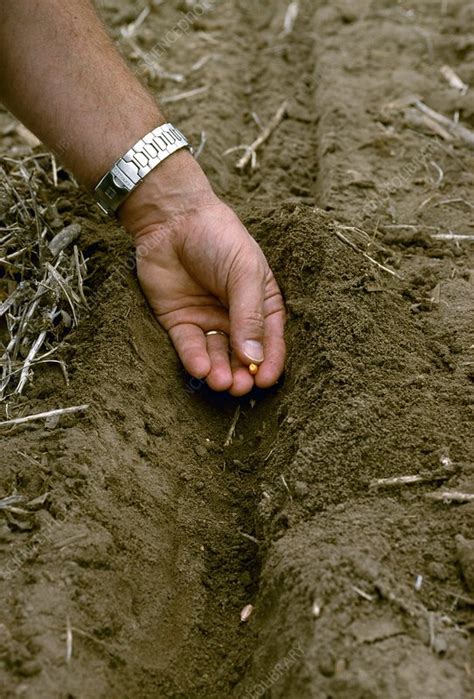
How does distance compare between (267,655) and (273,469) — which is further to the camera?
(273,469)

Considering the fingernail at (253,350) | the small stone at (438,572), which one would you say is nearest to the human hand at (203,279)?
the fingernail at (253,350)

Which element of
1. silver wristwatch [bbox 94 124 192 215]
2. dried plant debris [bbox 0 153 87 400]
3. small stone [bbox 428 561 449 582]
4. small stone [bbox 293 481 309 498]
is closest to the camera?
small stone [bbox 428 561 449 582]

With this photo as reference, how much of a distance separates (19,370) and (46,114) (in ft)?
2.92

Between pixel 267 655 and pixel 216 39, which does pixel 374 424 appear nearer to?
pixel 267 655

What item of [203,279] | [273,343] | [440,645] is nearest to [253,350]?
[273,343]

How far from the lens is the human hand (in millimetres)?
2873

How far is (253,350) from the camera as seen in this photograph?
284 centimetres

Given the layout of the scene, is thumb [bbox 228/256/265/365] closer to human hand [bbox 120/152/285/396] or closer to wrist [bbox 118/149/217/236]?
human hand [bbox 120/152/285/396]

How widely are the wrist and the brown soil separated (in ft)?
0.59

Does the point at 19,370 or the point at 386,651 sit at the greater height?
the point at 19,370

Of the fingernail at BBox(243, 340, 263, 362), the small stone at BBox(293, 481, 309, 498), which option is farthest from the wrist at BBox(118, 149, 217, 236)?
the small stone at BBox(293, 481, 309, 498)

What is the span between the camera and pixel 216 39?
4.94 metres

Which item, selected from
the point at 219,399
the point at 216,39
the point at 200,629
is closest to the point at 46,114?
the point at 219,399

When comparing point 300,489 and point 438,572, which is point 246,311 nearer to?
point 300,489
